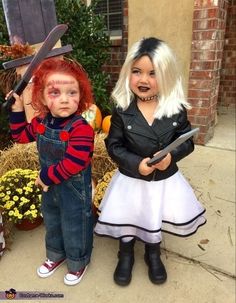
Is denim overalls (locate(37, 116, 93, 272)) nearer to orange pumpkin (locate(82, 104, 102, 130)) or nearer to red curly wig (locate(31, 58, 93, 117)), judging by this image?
red curly wig (locate(31, 58, 93, 117))

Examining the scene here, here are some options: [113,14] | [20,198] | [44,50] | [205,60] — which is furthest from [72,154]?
[113,14]

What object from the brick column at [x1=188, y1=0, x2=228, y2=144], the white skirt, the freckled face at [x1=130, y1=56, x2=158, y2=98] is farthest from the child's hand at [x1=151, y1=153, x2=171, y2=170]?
the brick column at [x1=188, y1=0, x2=228, y2=144]

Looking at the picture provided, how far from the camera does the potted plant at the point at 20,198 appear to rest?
7.72 ft

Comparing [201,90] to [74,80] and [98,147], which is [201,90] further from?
[74,80]

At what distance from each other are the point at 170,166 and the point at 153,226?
379 mm

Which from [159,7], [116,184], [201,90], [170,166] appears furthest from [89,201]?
[159,7]

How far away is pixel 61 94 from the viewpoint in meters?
1.65

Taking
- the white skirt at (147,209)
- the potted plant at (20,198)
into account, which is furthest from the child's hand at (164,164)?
the potted plant at (20,198)

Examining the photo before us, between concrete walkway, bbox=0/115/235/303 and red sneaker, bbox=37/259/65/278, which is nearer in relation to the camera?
concrete walkway, bbox=0/115/235/303

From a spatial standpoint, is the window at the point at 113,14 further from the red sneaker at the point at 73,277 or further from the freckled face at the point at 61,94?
the red sneaker at the point at 73,277

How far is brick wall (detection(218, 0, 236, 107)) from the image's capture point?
525 centimetres

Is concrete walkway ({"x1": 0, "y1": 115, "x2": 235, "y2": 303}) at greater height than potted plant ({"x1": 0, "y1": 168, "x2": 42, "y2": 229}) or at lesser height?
lesser

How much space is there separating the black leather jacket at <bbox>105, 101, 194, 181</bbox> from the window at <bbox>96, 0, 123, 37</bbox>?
349cm

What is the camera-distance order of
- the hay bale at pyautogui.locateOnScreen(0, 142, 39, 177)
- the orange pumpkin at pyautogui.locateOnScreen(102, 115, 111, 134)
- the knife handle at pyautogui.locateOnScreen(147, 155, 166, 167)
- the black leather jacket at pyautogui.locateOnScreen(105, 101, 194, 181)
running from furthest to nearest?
1. the orange pumpkin at pyautogui.locateOnScreen(102, 115, 111, 134)
2. the hay bale at pyautogui.locateOnScreen(0, 142, 39, 177)
3. the black leather jacket at pyautogui.locateOnScreen(105, 101, 194, 181)
4. the knife handle at pyautogui.locateOnScreen(147, 155, 166, 167)
